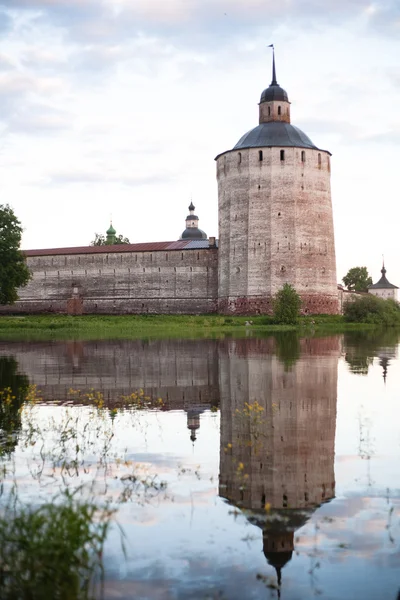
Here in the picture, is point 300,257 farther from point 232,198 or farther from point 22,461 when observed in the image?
point 22,461

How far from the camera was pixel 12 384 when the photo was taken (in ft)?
41.2

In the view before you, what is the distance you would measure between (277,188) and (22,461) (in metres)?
40.9

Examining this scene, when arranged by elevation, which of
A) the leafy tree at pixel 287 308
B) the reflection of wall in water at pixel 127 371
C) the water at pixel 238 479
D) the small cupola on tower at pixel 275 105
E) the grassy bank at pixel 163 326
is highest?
the small cupola on tower at pixel 275 105

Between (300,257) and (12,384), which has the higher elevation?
(300,257)

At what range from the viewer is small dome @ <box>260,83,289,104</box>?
4888cm

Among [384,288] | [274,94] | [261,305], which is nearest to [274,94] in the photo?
[274,94]

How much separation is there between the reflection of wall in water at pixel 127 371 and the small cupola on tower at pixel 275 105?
29.7m

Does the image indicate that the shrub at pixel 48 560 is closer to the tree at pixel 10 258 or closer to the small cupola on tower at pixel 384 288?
the tree at pixel 10 258

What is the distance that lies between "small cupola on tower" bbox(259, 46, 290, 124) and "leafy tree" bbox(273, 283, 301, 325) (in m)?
13.2

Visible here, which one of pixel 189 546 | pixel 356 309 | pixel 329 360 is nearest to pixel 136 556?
pixel 189 546

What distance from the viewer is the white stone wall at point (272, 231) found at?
46219mm

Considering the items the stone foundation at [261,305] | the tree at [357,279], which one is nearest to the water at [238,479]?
the stone foundation at [261,305]

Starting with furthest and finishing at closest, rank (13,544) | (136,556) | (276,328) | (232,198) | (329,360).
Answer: (232,198) → (276,328) → (329,360) → (136,556) → (13,544)

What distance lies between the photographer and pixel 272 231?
46188 mm
